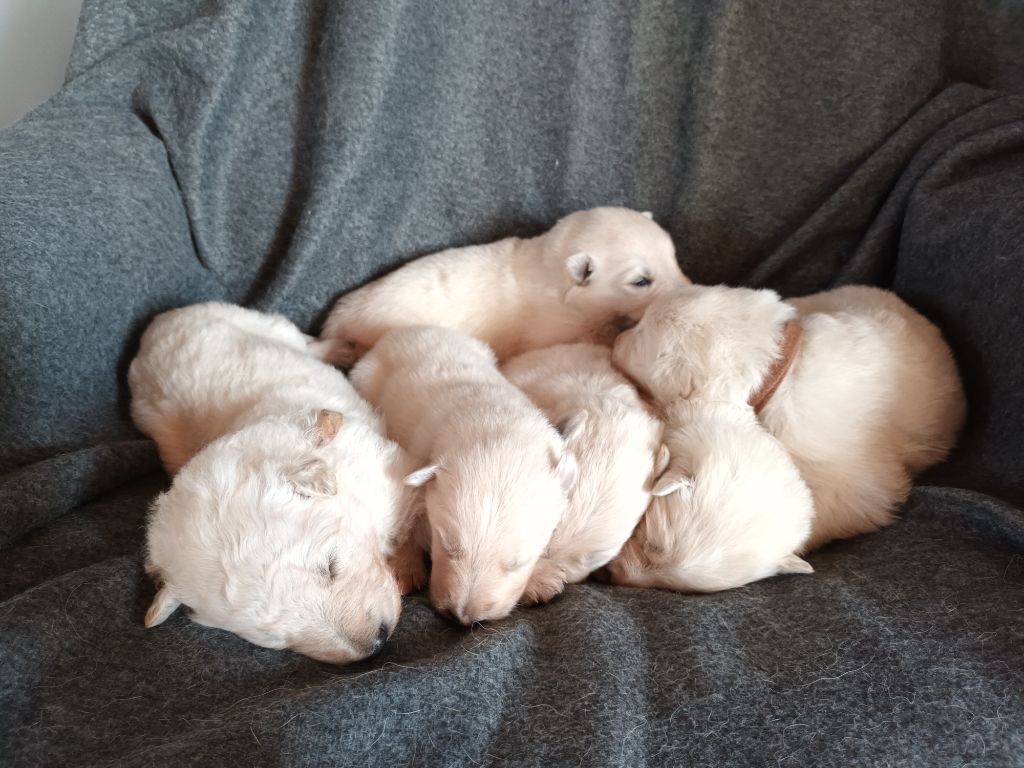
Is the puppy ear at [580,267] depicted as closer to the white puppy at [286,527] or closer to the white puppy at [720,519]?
the white puppy at [720,519]

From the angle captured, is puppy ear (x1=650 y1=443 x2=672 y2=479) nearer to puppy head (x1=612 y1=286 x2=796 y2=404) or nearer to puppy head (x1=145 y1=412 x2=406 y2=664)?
puppy head (x1=612 y1=286 x2=796 y2=404)

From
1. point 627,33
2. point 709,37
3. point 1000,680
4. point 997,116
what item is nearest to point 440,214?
point 627,33

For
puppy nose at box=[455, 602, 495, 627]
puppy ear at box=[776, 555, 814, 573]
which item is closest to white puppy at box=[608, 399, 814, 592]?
puppy ear at box=[776, 555, 814, 573]

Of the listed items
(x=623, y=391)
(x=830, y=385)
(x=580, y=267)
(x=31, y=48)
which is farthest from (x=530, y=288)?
(x=31, y=48)

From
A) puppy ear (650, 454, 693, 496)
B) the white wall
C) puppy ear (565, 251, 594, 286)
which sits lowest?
puppy ear (650, 454, 693, 496)

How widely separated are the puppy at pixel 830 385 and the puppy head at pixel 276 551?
0.91m

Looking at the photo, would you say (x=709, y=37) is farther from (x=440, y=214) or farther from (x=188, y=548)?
(x=188, y=548)

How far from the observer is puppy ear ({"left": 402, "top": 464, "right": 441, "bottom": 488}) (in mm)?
1414

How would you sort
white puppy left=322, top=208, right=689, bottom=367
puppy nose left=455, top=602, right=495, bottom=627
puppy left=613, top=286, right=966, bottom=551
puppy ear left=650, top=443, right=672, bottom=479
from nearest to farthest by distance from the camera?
puppy nose left=455, top=602, right=495, bottom=627, puppy ear left=650, top=443, right=672, bottom=479, puppy left=613, top=286, right=966, bottom=551, white puppy left=322, top=208, right=689, bottom=367

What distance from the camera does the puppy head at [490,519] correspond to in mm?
1378

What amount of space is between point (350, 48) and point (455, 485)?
1.31 m

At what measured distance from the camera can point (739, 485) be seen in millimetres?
1555

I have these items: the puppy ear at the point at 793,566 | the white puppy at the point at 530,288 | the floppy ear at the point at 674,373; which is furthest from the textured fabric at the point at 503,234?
the floppy ear at the point at 674,373

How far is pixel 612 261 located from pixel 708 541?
98 centimetres
